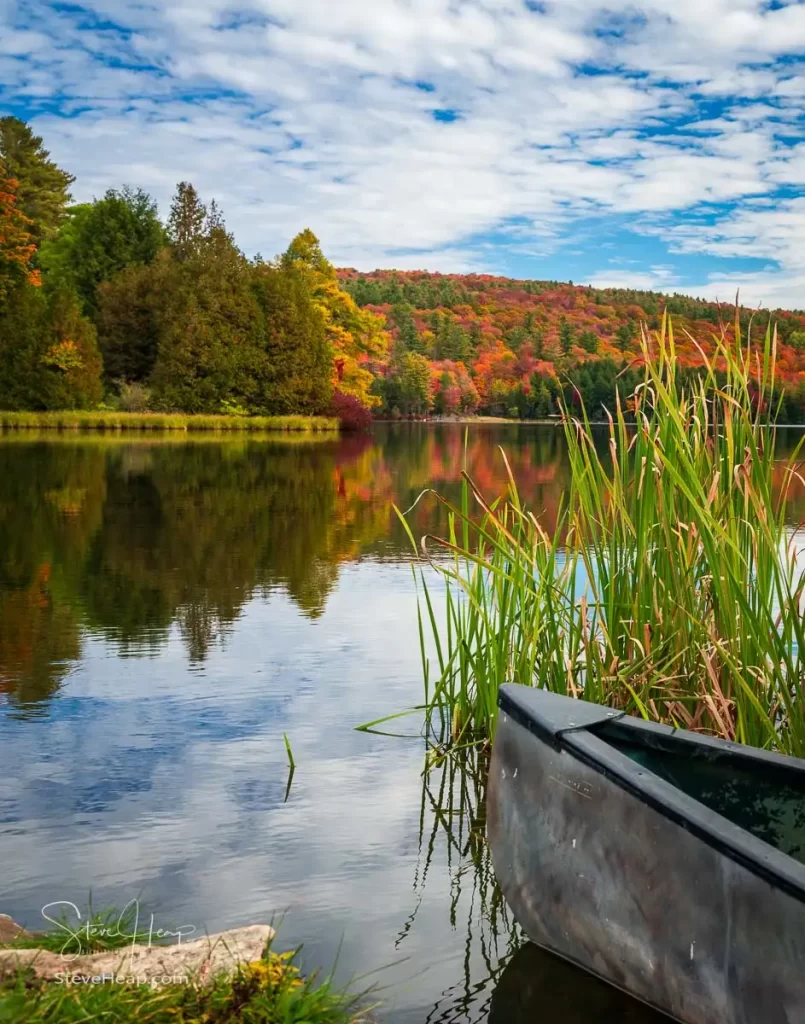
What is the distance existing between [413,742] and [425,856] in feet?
4.08

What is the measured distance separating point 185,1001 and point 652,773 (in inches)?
45.9

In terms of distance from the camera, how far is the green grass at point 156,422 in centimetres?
3822

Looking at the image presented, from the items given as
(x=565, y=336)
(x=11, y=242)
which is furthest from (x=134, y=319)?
(x=565, y=336)

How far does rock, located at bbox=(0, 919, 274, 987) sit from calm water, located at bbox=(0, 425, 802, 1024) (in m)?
0.42

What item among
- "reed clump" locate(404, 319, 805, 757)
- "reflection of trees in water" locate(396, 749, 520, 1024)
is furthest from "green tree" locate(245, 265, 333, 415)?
"reed clump" locate(404, 319, 805, 757)

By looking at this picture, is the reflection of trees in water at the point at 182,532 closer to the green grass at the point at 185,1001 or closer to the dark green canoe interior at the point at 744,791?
the green grass at the point at 185,1001

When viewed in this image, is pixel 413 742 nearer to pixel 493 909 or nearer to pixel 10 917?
pixel 493 909

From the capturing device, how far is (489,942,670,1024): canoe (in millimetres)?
2787

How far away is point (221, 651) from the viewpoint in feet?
22.0

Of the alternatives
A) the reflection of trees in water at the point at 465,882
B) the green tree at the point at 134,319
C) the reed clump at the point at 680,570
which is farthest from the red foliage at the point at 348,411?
the reed clump at the point at 680,570

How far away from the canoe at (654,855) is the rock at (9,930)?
4.18 feet

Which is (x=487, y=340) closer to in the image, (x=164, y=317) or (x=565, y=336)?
(x=565, y=336)

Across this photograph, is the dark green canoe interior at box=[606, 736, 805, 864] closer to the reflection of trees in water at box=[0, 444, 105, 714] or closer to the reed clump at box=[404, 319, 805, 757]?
the reed clump at box=[404, 319, 805, 757]

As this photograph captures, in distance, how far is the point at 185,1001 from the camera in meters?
2.34
